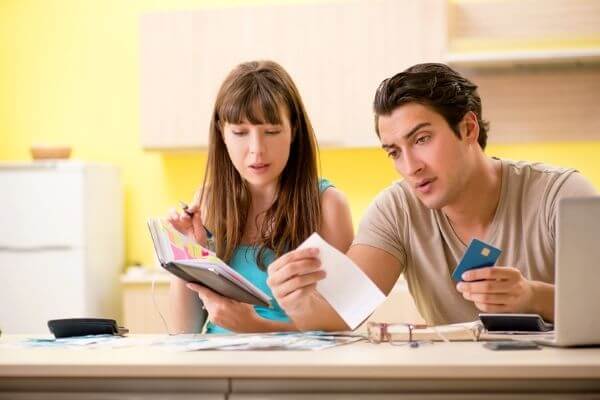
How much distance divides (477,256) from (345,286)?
282mm

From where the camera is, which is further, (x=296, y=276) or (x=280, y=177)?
(x=280, y=177)

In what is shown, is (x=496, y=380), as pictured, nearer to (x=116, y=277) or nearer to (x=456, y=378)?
(x=456, y=378)

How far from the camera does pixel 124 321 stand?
15.7 ft

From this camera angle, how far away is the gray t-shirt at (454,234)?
7.54 feet

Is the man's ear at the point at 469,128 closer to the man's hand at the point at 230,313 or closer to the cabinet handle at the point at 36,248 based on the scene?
the man's hand at the point at 230,313

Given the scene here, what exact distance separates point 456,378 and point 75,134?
13.7ft

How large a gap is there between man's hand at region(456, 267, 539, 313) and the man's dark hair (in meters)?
0.52

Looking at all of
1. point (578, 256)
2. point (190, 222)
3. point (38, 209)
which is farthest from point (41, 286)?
point (578, 256)

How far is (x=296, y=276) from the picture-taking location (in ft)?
6.50

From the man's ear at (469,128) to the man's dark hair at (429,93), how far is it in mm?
16

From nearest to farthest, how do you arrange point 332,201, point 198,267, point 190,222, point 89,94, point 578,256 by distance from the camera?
1. point 578,256
2. point 198,267
3. point 190,222
4. point 332,201
5. point 89,94

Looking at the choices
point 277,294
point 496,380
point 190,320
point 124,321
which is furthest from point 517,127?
point 496,380

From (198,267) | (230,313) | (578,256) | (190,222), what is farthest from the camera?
(190,222)

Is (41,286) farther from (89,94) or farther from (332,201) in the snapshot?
(332,201)
